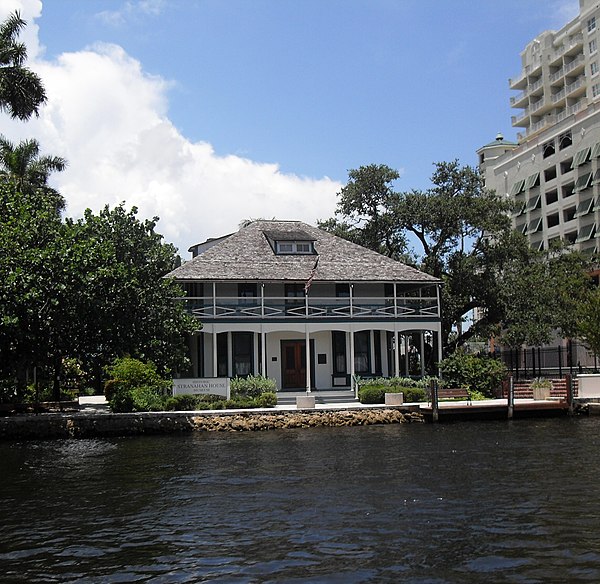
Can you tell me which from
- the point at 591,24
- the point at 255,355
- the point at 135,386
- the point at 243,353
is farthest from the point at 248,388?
the point at 591,24

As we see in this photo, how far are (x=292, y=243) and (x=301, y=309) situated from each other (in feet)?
14.8

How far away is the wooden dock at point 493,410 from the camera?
31.8 meters

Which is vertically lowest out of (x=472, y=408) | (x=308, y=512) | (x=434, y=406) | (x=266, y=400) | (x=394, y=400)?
(x=308, y=512)

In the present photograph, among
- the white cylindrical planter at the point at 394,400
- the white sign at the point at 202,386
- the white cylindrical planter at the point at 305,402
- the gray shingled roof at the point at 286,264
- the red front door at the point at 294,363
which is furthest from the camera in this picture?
the red front door at the point at 294,363

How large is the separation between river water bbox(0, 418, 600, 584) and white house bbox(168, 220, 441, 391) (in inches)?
498

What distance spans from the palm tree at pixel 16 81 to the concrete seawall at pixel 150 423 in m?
14.9

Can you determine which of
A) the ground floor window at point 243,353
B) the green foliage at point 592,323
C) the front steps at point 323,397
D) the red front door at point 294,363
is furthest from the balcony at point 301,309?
the green foliage at point 592,323

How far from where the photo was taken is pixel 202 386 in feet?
108

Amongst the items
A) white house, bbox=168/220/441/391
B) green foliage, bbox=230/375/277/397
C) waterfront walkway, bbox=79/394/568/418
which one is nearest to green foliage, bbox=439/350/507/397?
white house, bbox=168/220/441/391

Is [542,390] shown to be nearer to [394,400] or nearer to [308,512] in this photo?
[394,400]

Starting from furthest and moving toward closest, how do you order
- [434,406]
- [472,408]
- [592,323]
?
[592,323], [472,408], [434,406]

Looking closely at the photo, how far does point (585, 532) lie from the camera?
13.0 m

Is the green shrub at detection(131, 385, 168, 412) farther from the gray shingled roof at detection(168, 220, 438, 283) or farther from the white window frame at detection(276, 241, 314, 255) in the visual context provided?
the white window frame at detection(276, 241, 314, 255)

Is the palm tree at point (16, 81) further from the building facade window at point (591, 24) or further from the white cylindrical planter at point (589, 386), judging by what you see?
the building facade window at point (591, 24)
